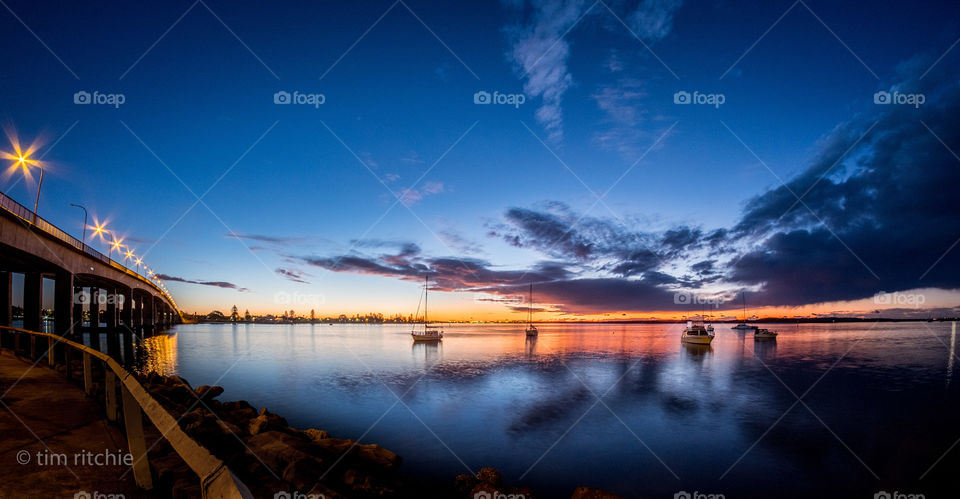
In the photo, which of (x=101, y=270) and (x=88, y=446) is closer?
(x=88, y=446)

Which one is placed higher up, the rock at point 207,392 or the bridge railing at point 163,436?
the bridge railing at point 163,436

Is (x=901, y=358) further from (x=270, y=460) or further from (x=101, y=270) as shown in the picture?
(x=101, y=270)

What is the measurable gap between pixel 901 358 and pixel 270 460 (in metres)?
68.1

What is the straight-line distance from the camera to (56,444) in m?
6.76

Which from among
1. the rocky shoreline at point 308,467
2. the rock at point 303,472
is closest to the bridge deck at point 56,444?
the rocky shoreline at point 308,467

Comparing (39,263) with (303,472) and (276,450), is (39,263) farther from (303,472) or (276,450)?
→ (303,472)

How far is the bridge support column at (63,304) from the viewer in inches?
1483

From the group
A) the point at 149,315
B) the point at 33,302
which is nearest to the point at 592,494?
the point at 33,302

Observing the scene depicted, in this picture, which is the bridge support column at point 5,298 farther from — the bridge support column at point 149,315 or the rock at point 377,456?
the bridge support column at point 149,315

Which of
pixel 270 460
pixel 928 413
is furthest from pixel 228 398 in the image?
pixel 928 413

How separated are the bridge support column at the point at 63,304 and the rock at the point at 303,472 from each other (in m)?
42.8

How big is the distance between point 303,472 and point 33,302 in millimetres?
48508

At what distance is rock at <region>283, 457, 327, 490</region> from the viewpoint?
890 centimetres

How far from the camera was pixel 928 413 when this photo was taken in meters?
21.5
